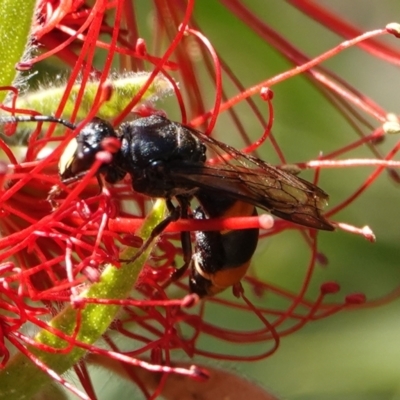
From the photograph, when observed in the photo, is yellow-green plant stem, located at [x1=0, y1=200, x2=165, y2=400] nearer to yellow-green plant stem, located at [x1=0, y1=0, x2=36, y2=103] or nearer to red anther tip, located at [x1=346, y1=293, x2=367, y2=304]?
yellow-green plant stem, located at [x1=0, y1=0, x2=36, y2=103]

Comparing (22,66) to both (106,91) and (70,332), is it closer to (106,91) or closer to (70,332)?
(106,91)

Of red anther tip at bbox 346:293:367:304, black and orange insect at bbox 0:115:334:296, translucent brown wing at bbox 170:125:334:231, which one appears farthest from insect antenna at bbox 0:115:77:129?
red anther tip at bbox 346:293:367:304

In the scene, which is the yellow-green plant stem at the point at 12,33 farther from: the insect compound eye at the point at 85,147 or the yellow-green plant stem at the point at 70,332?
the yellow-green plant stem at the point at 70,332

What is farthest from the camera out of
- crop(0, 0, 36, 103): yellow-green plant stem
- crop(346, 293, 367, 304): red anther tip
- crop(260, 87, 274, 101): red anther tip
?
crop(346, 293, 367, 304): red anther tip

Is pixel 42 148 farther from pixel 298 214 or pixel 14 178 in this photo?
pixel 298 214

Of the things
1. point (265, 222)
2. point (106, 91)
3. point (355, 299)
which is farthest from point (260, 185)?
point (355, 299)

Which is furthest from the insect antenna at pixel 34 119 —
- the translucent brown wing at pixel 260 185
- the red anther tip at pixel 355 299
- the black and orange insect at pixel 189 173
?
the red anther tip at pixel 355 299

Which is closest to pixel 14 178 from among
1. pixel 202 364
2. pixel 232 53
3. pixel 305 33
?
pixel 202 364

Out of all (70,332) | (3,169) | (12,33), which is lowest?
(70,332)
